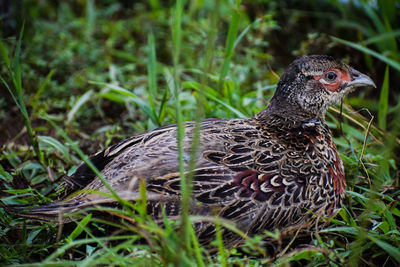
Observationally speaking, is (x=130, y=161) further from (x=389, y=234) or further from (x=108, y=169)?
(x=389, y=234)

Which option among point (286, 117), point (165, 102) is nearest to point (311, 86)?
point (286, 117)

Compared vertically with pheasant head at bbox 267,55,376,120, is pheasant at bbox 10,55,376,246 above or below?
below

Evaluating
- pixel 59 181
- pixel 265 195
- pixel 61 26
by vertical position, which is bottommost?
pixel 59 181

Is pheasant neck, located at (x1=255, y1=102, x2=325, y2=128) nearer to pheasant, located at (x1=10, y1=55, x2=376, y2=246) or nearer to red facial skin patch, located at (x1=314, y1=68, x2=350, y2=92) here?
pheasant, located at (x1=10, y1=55, x2=376, y2=246)

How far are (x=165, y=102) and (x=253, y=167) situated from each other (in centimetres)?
115

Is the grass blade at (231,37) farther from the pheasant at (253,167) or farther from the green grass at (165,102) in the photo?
the pheasant at (253,167)

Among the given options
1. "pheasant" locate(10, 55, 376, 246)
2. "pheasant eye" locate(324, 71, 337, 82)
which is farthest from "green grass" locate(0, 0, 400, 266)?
"pheasant eye" locate(324, 71, 337, 82)

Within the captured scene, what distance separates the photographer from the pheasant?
7.81 feet

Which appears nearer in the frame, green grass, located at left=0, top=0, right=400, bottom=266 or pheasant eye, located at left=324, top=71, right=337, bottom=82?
green grass, located at left=0, top=0, right=400, bottom=266

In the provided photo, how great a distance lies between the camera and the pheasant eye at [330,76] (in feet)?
9.46

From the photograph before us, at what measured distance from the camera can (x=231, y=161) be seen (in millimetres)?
2523

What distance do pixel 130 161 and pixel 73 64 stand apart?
253 cm

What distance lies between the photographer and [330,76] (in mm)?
2895

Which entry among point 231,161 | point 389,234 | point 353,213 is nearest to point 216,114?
point 231,161
